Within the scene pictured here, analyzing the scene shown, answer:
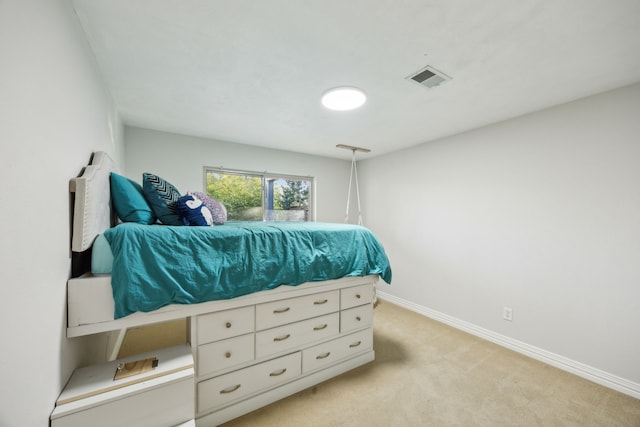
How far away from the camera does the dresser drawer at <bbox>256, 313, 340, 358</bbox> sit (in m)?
1.78

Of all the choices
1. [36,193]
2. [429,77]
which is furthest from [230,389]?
[429,77]

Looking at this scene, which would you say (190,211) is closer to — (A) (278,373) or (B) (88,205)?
(B) (88,205)

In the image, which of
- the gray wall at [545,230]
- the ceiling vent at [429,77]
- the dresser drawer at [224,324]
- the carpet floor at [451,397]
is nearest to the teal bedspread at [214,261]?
the dresser drawer at [224,324]

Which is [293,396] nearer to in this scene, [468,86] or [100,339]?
[100,339]

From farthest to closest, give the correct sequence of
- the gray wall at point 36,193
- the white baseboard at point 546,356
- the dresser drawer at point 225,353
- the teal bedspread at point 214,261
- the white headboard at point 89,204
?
the white baseboard at point 546,356, the dresser drawer at point 225,353, the teal bedspread at point 214,261, the white headboard at point 89,204, the gray wall at point 36,193

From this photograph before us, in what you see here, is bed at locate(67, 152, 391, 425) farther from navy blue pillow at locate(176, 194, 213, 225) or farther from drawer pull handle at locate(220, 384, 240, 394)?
navy blue pillow at locate(176, 194, 213, 225)

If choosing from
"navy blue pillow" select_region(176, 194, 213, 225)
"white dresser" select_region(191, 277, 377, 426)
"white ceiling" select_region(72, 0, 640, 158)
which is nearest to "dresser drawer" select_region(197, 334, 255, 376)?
"white dresser" select_region(191, 277, 377, 426)

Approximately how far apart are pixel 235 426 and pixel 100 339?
3.79 ft

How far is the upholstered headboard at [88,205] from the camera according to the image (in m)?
1.18

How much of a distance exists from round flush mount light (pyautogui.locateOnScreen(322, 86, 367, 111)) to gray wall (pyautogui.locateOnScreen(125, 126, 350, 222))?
1732mm

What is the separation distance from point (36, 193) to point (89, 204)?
411 millimetres

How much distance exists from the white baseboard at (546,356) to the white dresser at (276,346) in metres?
1.42

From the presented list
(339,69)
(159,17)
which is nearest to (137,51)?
(159,17)

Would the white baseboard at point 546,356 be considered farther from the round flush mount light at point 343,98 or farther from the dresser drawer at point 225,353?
the round flush mount light at point 343,98
